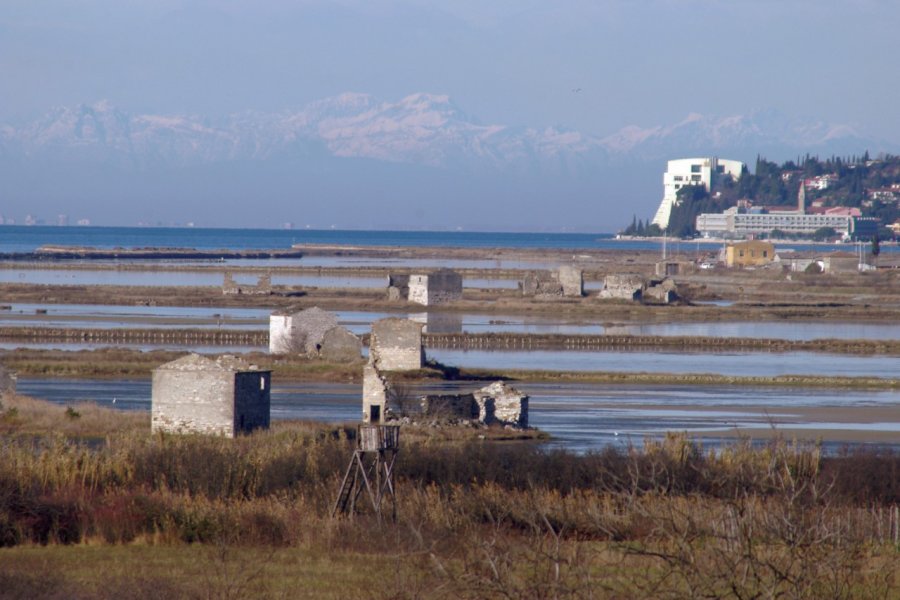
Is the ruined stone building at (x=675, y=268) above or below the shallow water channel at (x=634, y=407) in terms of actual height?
above

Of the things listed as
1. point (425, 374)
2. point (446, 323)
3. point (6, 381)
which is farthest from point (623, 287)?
point (6, 381)

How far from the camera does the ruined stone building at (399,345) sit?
39.0 m

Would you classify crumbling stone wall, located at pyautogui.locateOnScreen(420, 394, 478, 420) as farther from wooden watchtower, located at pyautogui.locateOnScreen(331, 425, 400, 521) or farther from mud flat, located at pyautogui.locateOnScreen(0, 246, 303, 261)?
mud flat, located at pyautogui.locateOnScreen(0, 246, 303, 261)

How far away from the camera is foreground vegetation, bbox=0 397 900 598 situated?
31.9 feet

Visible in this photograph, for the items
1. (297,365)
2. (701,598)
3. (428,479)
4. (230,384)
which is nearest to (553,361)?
(297,365)

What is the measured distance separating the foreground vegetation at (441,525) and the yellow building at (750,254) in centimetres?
9462

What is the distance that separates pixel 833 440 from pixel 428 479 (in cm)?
1158

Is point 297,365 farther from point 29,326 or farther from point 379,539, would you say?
point 379,539

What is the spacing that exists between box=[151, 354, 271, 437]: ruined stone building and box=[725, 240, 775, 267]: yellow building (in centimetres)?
9392

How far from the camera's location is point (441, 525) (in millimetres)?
16188

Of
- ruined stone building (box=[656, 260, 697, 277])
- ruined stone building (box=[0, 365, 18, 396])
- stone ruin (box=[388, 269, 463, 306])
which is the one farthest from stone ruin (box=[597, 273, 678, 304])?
ruined stone building (box=[0, 365, 18, 396])

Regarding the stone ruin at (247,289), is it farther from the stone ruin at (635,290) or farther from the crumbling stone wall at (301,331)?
the crumbling stone wall at (301,331)

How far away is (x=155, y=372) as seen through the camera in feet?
86.5

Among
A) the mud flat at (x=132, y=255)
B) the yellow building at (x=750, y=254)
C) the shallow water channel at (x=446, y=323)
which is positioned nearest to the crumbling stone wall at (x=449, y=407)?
the shallow water channel at (x=446, y=323)
